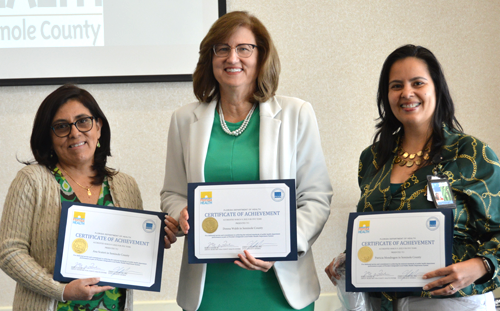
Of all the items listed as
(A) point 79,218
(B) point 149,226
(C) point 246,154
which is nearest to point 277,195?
→ (C) point 246,154

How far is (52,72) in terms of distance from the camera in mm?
3150

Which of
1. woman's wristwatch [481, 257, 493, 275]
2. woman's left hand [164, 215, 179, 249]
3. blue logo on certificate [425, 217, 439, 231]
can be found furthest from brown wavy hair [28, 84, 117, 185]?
woman's wristwatch [481, 257, 493, 275]

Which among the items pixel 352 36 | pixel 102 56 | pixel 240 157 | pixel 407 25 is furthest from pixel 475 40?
pixel 102 56

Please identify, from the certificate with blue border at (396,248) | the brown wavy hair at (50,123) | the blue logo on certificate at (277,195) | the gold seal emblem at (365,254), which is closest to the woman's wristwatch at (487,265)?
the certificate with blue border at (396,248)

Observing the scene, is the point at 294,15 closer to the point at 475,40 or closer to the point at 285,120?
the point at 475,40

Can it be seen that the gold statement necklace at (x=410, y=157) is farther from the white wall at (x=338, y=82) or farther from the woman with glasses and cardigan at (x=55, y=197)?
the white wall at (x=338, y=82)

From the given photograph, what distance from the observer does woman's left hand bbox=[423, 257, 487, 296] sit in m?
1.43

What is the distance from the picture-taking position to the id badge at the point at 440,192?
1.51 meters

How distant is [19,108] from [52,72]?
1.11 ft

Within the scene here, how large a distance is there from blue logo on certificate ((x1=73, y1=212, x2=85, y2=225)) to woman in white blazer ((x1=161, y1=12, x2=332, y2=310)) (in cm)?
32

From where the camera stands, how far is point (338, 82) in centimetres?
327

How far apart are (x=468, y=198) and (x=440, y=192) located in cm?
10

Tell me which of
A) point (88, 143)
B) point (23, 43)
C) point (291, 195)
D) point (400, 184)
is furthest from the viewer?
point (23, 43)

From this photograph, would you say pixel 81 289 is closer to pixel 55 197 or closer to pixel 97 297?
pixel 97 297
